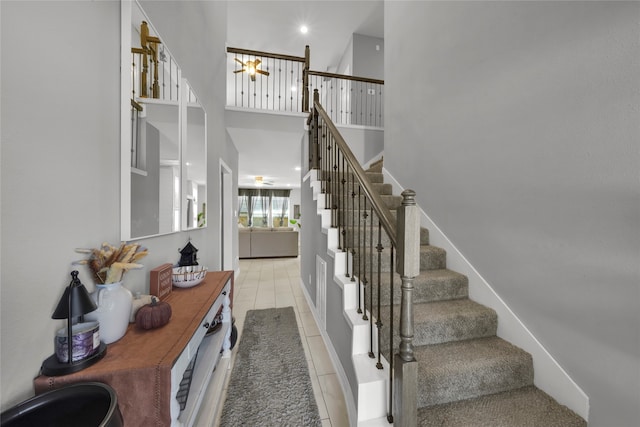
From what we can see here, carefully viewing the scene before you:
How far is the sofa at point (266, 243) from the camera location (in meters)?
6.98

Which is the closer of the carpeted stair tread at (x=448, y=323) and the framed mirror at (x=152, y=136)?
the framed mirror at (x=152, y=136)

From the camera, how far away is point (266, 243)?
7070 millimetres

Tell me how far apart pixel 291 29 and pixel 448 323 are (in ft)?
20.8

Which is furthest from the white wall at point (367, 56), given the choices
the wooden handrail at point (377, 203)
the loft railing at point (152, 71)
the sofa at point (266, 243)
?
the loft railing at point (152, 71)

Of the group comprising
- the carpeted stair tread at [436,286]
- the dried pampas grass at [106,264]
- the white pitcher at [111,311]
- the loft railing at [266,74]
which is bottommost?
the carpeted stair tread at [436,286]

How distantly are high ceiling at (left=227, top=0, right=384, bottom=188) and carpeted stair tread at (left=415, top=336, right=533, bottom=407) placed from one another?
148 inches

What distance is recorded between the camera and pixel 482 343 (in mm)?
1645

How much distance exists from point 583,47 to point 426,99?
1.31 m

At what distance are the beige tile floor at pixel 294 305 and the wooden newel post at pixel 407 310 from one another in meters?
0.65

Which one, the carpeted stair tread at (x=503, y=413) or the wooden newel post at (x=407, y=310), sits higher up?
the wooden newel post at (x=407, y=310)

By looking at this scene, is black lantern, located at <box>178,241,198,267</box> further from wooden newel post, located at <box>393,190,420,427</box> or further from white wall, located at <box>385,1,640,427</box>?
white wall, located at <box>385,1,640,427</box>

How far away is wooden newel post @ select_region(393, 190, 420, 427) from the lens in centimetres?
112

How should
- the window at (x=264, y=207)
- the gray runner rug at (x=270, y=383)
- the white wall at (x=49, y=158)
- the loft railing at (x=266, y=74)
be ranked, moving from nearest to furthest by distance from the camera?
the white wall at (x=49, y=158) < the gray runner rug at (x=270, y=383) < the loft railing at (x=266, y=74) < the window at (x=264, y=207)

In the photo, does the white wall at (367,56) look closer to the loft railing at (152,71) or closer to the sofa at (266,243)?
the sofa at (266,243)
